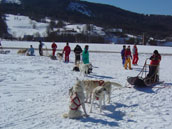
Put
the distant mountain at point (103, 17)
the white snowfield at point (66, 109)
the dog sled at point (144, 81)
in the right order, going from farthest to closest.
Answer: the distant mountain at point (103, 17), the dog sled at point (144, 81), the white snowfield at point (66, 109)

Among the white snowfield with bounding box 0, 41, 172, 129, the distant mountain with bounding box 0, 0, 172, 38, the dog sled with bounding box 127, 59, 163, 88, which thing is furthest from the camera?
the distant mountain with bounding box 0, 0, 172, 38

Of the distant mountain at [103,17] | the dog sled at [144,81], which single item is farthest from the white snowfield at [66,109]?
the distant mountain at [103,17]

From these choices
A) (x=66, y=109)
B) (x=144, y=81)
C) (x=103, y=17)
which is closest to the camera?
(x=66, y=109)

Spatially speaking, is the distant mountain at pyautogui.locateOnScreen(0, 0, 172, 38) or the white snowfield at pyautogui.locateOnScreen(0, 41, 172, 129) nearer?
the white snowfield at pyautogui.locateOnScreen(0, 41, 172, 129)

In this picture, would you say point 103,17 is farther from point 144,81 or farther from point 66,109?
point 66,109

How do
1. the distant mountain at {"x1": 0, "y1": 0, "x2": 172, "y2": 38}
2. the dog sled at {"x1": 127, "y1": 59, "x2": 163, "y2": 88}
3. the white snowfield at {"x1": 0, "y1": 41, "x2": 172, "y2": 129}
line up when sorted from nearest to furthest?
the white snowfield at {"x1": 0, "y1": 41, "x2": 172, "y2": 129} < the dog sled at {"x1": 127, "y1": 59, "x2": 163, "y2": 88} < the distant mountain at {"x1": 0, "y1": 0, "x2": 172, "y2": 38}

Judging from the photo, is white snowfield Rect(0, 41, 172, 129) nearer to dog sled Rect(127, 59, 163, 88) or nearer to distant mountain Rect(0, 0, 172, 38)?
dog sled Rect(127, 59, 163, 88)

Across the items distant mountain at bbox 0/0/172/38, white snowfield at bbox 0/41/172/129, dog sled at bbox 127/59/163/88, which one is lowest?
white snowfield at bbox 0/41/172/129

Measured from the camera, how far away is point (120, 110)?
580 centimetres

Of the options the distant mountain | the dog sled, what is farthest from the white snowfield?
the distant mountain

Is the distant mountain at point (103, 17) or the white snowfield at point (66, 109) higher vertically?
the distant mountain at point (103, 17)

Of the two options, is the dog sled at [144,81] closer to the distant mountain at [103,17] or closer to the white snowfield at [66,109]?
the white snowfield at [66,109]

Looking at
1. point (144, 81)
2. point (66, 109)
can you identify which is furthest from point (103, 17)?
point (66, 109)

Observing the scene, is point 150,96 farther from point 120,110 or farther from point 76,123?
point 76,123
